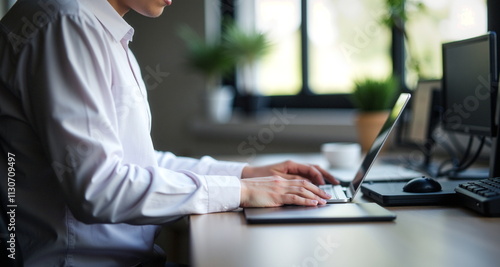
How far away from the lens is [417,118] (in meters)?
2.09

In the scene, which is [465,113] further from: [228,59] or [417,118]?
[228,59]

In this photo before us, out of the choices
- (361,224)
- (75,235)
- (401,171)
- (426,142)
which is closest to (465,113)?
(401,171)

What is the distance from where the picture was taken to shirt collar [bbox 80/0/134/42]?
44.4 inches

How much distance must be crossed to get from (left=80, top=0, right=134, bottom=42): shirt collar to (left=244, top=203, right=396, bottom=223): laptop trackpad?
44cm

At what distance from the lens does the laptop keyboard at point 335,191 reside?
1.23 m

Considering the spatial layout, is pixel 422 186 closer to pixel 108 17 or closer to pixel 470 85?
pixel 470 85

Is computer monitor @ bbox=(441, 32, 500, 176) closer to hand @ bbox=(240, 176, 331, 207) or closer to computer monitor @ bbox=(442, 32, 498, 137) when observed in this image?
computer monitor @ bbox=(442, 32, 498, 137)

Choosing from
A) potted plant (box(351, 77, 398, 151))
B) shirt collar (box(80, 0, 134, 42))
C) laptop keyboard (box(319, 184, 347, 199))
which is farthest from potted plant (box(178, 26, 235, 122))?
shirt collar (box(80, 0, 134, 42))

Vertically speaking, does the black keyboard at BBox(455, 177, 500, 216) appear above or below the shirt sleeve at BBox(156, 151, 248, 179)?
below

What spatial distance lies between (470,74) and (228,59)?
2.07 meters

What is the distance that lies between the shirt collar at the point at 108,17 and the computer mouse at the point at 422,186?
68cm

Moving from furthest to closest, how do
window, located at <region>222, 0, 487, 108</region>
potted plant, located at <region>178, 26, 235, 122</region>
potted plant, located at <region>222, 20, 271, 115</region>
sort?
potted plant, located at <region>178, 26, 235, 122</region> → potted plant, located at <region>222, 20, 271, 115</region> → window, located at <region>222, 0, 487, 108</region>

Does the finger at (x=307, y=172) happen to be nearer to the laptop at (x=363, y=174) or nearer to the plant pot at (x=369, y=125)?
the laptop at (x=363, y=174)

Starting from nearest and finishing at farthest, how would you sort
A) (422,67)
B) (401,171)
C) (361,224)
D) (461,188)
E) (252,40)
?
(361,224), (461,188), (401,171), (422,67), (252,40)
